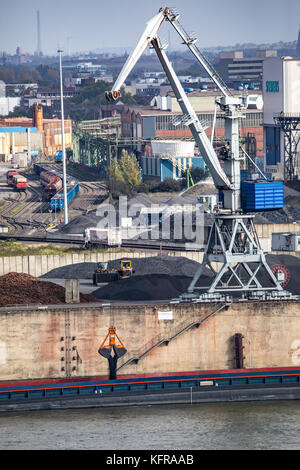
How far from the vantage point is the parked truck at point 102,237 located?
6881cm

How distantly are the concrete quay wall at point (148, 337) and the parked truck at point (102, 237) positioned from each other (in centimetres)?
2347

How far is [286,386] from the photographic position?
1751 inches

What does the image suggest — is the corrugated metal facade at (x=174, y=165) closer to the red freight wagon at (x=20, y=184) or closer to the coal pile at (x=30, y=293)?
the red freight wagon at (x=20, y=184)

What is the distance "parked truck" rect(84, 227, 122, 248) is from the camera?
68.8 metres

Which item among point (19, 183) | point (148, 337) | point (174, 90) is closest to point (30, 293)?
point (148, 337)

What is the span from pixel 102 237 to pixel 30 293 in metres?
22.2

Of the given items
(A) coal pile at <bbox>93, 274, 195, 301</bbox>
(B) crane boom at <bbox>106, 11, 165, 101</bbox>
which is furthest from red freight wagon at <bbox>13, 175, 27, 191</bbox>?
(B) crane boom at <bbox>106, 11, 165, 101</bbox>

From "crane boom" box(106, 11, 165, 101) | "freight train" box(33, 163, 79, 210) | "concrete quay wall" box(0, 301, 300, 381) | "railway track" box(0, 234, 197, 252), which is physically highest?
"crane boom" box(106, 11, 165, 101)

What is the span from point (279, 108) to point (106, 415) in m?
69.6

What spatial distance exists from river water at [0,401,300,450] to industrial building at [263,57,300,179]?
5989 cm

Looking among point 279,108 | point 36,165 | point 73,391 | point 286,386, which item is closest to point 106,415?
point 73,391

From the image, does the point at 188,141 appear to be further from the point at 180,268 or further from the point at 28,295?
the point at 28,295

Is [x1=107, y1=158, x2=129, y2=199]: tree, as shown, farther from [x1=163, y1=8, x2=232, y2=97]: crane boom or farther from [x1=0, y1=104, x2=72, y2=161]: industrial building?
[x1=163, y1=8, x2=232, y2=97]: crane boom

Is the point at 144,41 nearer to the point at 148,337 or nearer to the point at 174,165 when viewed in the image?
the point at 148,337
